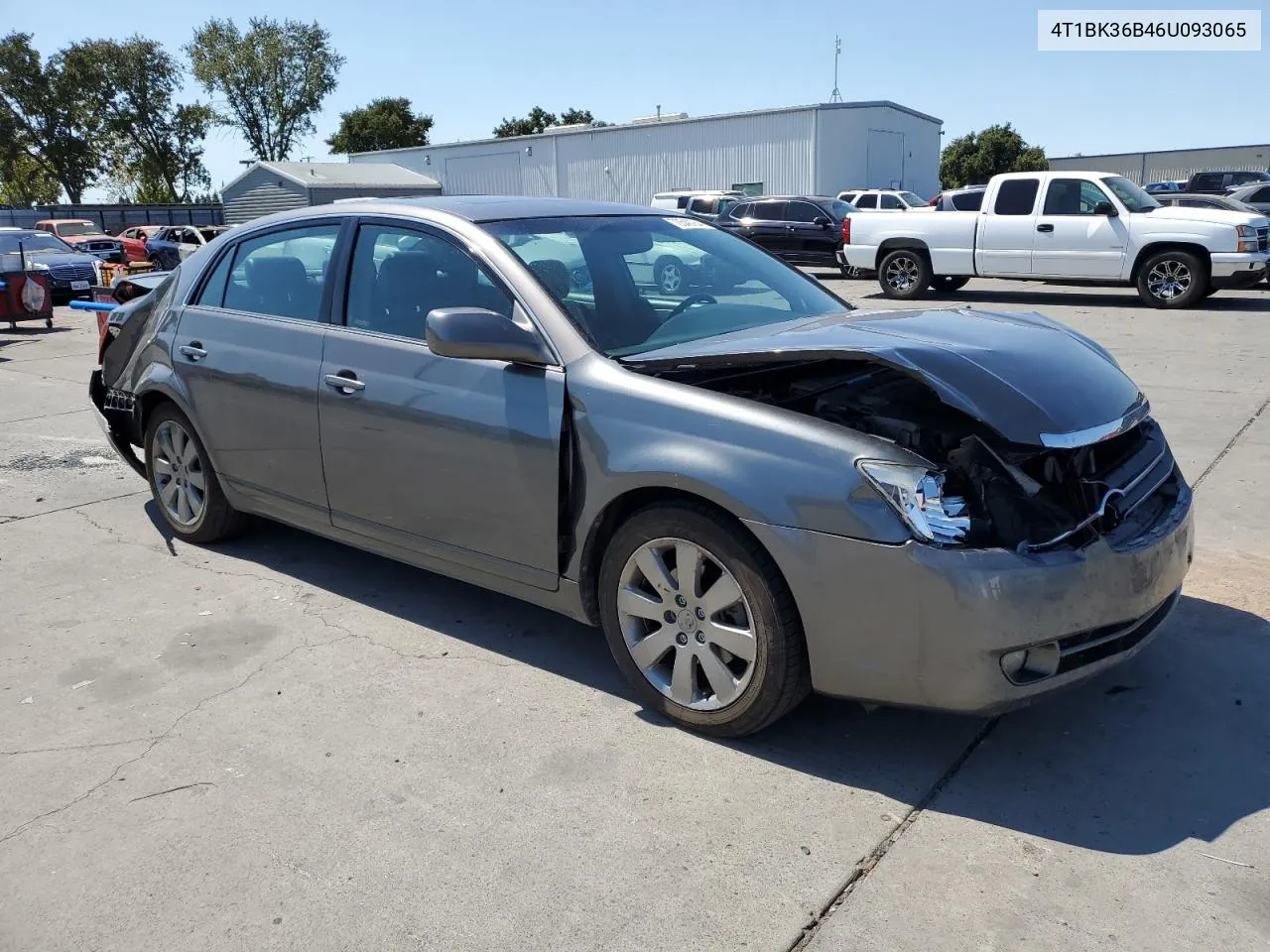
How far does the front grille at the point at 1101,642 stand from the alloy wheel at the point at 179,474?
13.0 feet

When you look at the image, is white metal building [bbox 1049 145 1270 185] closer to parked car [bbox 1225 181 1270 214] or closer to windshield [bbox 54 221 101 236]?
parked car [bbox 1225 181 1270 214]

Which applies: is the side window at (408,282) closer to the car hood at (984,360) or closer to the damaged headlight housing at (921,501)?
the car hood at (984,360)

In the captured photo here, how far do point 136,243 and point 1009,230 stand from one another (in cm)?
2298

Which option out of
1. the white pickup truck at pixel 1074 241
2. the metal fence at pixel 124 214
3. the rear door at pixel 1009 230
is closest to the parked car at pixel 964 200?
the white pickup truck at pixel 1074 241

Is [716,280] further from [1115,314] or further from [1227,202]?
[1227,202]

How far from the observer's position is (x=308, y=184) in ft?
147

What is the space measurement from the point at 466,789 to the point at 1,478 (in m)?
5.41

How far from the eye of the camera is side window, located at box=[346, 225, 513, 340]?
4.00 metres

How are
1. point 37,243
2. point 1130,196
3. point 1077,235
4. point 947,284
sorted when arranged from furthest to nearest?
1. point 37,243
2. point 947,284
3. point 1077,235
4. point 1130,196

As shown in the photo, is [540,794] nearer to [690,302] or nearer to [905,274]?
[690,302]

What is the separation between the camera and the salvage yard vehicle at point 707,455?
3.00 meters

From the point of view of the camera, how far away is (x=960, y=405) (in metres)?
3.10

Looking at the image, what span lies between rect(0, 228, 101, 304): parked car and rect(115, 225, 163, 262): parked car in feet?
17.4

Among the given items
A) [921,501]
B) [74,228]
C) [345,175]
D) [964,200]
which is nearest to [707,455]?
[921,501]
